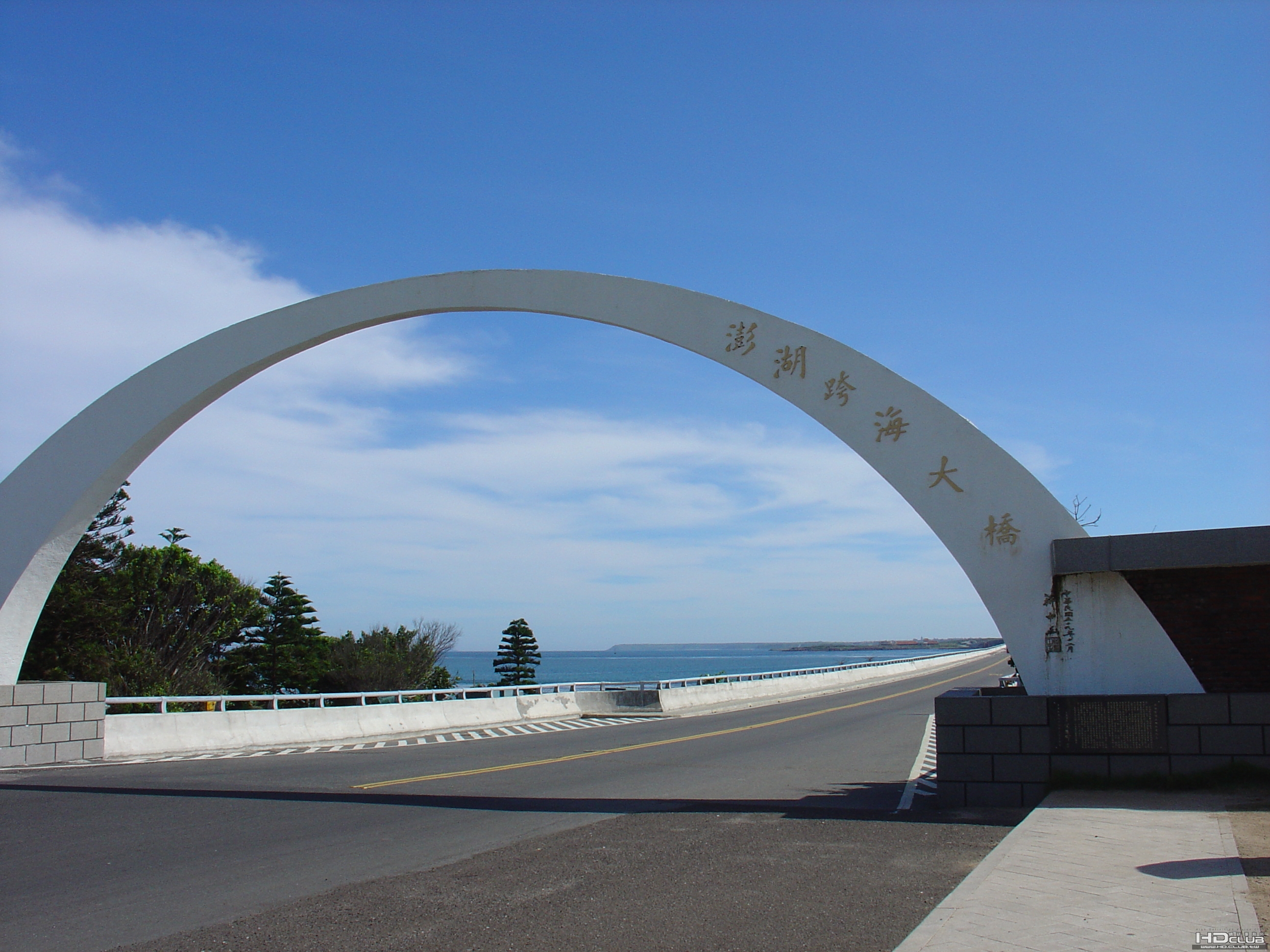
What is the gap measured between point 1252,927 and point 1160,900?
0.66 meters

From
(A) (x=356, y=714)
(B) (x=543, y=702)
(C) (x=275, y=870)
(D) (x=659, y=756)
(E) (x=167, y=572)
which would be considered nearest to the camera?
(C) (x=275, y=870)

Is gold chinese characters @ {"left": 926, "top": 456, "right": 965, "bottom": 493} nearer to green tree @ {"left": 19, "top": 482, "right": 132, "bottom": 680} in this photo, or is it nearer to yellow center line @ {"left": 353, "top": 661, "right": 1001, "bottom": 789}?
yellow center line @ {"left": 353, "top": 661, "right": 1001, "bottom": 789}

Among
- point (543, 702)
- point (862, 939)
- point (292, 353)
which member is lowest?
point (543, 702)

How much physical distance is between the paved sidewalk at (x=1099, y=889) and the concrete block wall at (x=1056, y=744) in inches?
51.6

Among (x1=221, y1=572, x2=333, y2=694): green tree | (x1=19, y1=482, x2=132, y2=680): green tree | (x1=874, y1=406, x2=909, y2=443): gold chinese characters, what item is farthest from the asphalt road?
(x1=221, y1=572, x2=333, y2=694): green tree

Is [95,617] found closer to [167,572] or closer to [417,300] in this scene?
[167,572]

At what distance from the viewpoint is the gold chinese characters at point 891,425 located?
11.5 metres

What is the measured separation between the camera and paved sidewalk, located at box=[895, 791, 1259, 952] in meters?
4.95

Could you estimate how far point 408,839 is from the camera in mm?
8680

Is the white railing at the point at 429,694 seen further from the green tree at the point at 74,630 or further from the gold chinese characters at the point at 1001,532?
the gold chinese characters at the point at 1001,532

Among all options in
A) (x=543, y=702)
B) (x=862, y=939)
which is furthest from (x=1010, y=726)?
(x=543, y=702)

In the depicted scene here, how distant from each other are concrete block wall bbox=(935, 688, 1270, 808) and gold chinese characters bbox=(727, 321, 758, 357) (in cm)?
505

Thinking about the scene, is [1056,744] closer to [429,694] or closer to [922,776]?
[922,776]

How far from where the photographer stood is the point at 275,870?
24.5 feet
